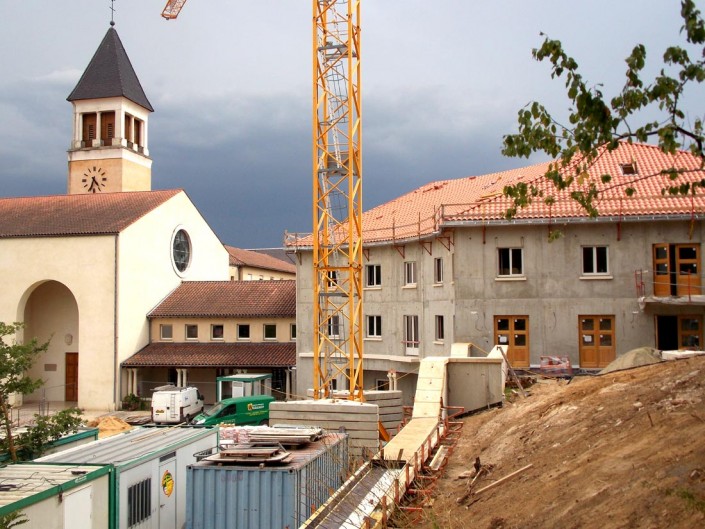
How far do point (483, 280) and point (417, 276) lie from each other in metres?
4.98

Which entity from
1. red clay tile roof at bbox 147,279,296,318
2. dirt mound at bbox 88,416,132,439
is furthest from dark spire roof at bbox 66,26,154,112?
dirt mound at bbox 88,416,132,439

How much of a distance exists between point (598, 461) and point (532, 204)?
1993cm

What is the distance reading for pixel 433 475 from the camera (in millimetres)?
16250

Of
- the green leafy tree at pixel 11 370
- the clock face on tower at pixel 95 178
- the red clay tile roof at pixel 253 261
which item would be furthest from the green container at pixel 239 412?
the clock face on tower at pixel 95 178

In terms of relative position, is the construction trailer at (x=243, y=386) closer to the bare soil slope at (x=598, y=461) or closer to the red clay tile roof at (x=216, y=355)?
the red clay tile roof at (x=216, y=355)

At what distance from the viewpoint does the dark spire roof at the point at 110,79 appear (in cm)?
6144

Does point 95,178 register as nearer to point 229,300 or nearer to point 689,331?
point 229,300

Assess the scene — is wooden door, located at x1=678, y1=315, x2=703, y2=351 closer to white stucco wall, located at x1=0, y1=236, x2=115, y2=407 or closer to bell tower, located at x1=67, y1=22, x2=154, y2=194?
white stucco wall, located at x1=0, y1=236, x2=115, y2=407

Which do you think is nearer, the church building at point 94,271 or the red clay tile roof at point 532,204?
the red clay tile roof at point 532,204

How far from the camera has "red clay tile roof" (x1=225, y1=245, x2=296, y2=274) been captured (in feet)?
223

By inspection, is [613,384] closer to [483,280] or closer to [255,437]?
[255,437]

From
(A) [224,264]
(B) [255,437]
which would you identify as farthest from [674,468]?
(A) [224,264]

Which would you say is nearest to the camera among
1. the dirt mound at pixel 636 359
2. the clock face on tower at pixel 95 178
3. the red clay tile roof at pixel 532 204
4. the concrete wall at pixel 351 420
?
the dirt mound at pixel 636 359

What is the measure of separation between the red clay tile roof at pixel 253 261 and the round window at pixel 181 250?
525 inches
